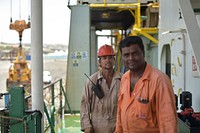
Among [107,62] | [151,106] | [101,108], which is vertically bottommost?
[101,108]

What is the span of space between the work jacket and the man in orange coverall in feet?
3.05

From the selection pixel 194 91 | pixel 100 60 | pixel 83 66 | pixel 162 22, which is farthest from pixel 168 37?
pixel 83 66

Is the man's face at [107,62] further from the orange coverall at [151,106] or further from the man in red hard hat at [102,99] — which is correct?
the orange coverall at [151,106]

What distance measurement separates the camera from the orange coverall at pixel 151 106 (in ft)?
6.53

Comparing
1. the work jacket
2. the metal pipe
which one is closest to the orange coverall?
the work jacket

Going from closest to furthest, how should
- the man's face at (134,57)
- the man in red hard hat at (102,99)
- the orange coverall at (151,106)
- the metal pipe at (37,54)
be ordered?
the orange coverall at (151,106)
the man's face at (134,57)
the man in red hard hat at (102,99)
the metal pipe at (37,54)

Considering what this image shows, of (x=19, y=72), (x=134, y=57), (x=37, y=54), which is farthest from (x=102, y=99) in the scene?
(x=19, y=72)

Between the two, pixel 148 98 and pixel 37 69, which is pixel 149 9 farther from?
pixel 148 98

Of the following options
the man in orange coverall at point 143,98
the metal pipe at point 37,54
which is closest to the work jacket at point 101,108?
the metal pipe at point 37,54

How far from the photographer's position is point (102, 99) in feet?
10.7

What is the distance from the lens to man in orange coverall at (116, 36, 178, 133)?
6.57 ft

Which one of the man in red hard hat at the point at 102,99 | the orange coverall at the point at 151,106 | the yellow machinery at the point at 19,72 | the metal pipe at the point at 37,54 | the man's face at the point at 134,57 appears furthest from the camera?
the yellow machinery at the point at 19,72

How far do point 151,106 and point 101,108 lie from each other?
4.05 feet

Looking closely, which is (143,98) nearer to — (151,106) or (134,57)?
(151,106)
